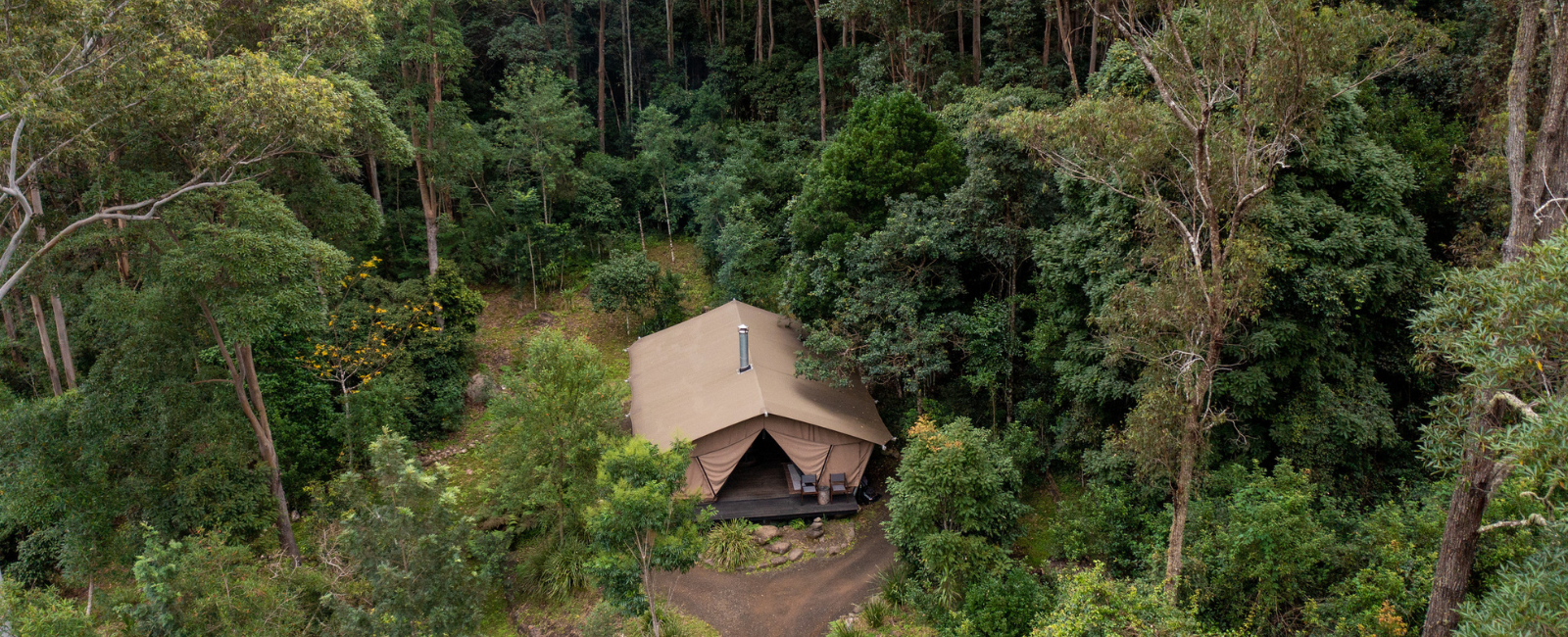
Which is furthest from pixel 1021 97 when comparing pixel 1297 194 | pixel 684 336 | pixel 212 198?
pixel 212 198

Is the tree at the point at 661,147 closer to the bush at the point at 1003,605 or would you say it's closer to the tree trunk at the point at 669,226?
the tree trunk at the point at 669,226

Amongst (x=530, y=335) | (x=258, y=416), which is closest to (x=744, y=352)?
(x=258, y=416)

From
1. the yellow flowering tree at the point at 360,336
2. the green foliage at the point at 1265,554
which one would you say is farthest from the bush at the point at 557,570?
the green foliage at the point at 1265,554

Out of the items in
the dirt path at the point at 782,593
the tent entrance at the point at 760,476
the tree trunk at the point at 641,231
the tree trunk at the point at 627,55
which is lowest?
the dirt path at the point at 782,593

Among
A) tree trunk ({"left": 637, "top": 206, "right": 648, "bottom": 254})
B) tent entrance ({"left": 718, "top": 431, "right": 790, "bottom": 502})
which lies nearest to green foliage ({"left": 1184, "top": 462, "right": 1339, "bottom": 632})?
tent entrance ({"left": 718, "top": 431, "right": 790, "bottom": 502})

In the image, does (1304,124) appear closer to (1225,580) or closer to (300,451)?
(1225,580)

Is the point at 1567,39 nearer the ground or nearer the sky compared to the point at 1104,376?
nearer the sky

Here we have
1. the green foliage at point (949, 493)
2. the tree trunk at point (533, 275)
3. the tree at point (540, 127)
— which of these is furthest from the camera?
the tree trunk at point (533, 275)
